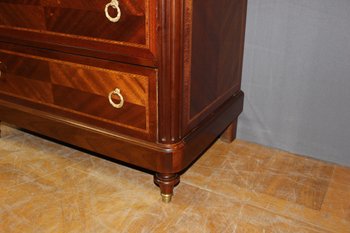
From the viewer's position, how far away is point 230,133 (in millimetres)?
1532

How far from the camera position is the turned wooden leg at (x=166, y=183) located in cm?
117

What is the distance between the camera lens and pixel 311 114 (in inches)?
55.1

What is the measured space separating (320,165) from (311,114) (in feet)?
0.61

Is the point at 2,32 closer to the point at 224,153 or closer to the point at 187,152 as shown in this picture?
the point at 187,152

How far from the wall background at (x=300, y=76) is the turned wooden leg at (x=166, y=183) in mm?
502

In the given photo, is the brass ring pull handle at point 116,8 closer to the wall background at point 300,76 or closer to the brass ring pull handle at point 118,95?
the brass ring pull handle at point 118,95

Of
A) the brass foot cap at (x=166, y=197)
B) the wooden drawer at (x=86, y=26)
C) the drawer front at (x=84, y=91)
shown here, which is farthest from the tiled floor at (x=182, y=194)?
the wooden drawer at (x=86, y=26)

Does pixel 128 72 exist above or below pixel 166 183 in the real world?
above

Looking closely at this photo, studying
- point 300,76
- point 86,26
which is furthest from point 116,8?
point 300,76

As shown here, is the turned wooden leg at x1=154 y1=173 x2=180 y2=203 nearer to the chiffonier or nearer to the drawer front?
the chiffonier

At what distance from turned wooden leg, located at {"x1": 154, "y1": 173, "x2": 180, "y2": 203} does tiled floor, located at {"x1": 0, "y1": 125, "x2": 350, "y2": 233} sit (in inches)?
1.1

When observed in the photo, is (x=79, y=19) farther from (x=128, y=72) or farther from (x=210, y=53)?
(x=210, y=53)

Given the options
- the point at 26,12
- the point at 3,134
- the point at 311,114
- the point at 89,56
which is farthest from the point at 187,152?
the point at 3,134

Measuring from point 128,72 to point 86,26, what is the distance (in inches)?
7.0
